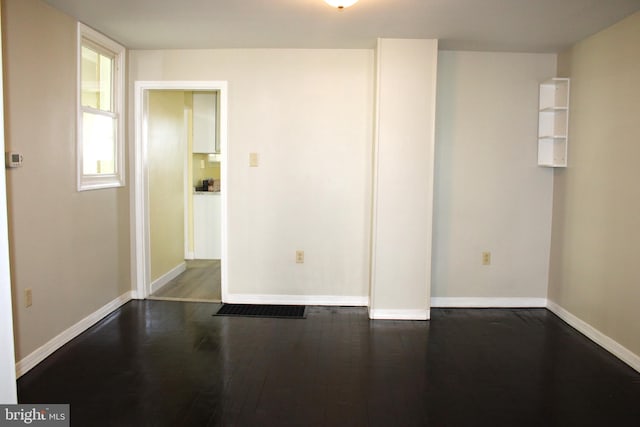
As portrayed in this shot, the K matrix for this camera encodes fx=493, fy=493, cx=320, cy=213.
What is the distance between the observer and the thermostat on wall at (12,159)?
2.85m

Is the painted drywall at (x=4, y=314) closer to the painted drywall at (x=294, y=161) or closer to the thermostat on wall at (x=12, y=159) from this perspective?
the thermostat on wall at (x=12, y=159)

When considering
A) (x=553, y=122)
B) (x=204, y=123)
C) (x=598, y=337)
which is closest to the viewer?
(x=598, y=337)

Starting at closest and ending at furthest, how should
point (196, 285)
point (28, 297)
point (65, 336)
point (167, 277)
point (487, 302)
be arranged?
point (28, 297)
point (65, 336)
point (487, 302)
point (196, 285)
point (167, 277)

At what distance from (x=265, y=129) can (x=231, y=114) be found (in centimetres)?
34

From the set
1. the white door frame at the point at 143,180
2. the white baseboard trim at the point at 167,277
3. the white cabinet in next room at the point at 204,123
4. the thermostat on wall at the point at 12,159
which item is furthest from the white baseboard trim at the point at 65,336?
the white cabinet in next room at the point at 204,123

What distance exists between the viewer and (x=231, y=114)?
4.45 m

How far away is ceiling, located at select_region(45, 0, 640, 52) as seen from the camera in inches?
125

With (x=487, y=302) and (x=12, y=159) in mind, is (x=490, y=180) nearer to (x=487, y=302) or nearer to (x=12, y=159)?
(x=487, y=302)

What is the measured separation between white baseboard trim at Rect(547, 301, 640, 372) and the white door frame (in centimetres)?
298

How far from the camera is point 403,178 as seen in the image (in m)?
4.12

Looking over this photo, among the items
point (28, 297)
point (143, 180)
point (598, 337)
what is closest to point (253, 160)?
point (143, 180)

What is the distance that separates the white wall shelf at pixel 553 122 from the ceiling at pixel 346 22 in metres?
0.33

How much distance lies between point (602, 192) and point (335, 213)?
2.14 meters

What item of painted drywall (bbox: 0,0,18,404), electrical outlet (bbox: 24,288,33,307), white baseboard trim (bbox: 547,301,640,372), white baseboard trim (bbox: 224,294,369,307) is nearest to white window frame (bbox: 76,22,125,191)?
electrical outlet (bbox: 24,288,33,307)
